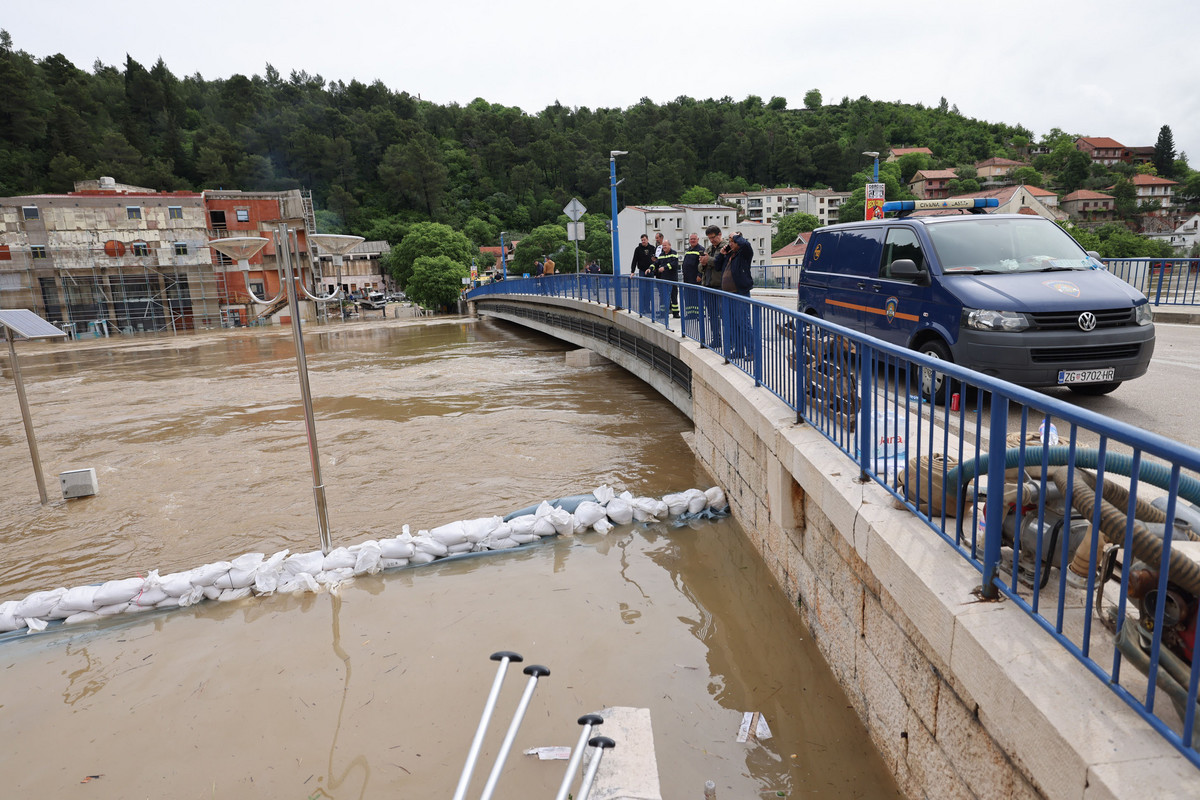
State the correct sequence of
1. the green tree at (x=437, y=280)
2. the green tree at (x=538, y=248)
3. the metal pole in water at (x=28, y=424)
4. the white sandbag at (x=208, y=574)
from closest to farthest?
1. the white sandbag at (x=208, y=574)
2. the metal pole in water at (x=28, y=424)
3. the green tree at (x=437, y=280)
4. the green tree at (x=538, y=248)

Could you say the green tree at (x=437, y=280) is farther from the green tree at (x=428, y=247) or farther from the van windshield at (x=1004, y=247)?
the van windshield at (x=1004, y=247)

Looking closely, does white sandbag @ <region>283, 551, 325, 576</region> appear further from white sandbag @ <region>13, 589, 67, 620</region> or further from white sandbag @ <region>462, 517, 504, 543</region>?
white sandbag @ <region>13, 589, 67, 620</region>

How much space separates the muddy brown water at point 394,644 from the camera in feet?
13.1

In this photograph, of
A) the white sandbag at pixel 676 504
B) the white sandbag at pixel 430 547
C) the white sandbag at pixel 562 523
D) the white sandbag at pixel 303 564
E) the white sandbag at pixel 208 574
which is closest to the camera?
the white sandbag at pixel 208 574

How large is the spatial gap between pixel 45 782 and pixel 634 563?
4.44 m

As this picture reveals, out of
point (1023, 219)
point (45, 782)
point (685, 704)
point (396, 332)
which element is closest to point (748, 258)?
point (1023, 219)

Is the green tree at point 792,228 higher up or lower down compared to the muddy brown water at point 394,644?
higher up

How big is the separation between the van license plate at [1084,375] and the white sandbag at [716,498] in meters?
3.38

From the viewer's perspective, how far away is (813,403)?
17.5 ft

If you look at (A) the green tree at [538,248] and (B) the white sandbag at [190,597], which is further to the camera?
(A) the green tree at [538,248]

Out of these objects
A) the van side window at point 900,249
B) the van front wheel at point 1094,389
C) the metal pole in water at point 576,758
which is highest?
the van side window at point 900,249

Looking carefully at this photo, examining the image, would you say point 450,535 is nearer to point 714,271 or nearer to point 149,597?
point 149,597

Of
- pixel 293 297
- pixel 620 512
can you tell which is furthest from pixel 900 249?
pixel 293 297

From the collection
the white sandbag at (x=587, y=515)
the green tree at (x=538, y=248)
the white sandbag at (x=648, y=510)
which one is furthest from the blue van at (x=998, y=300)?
the green tree at (x=538, y=248)
